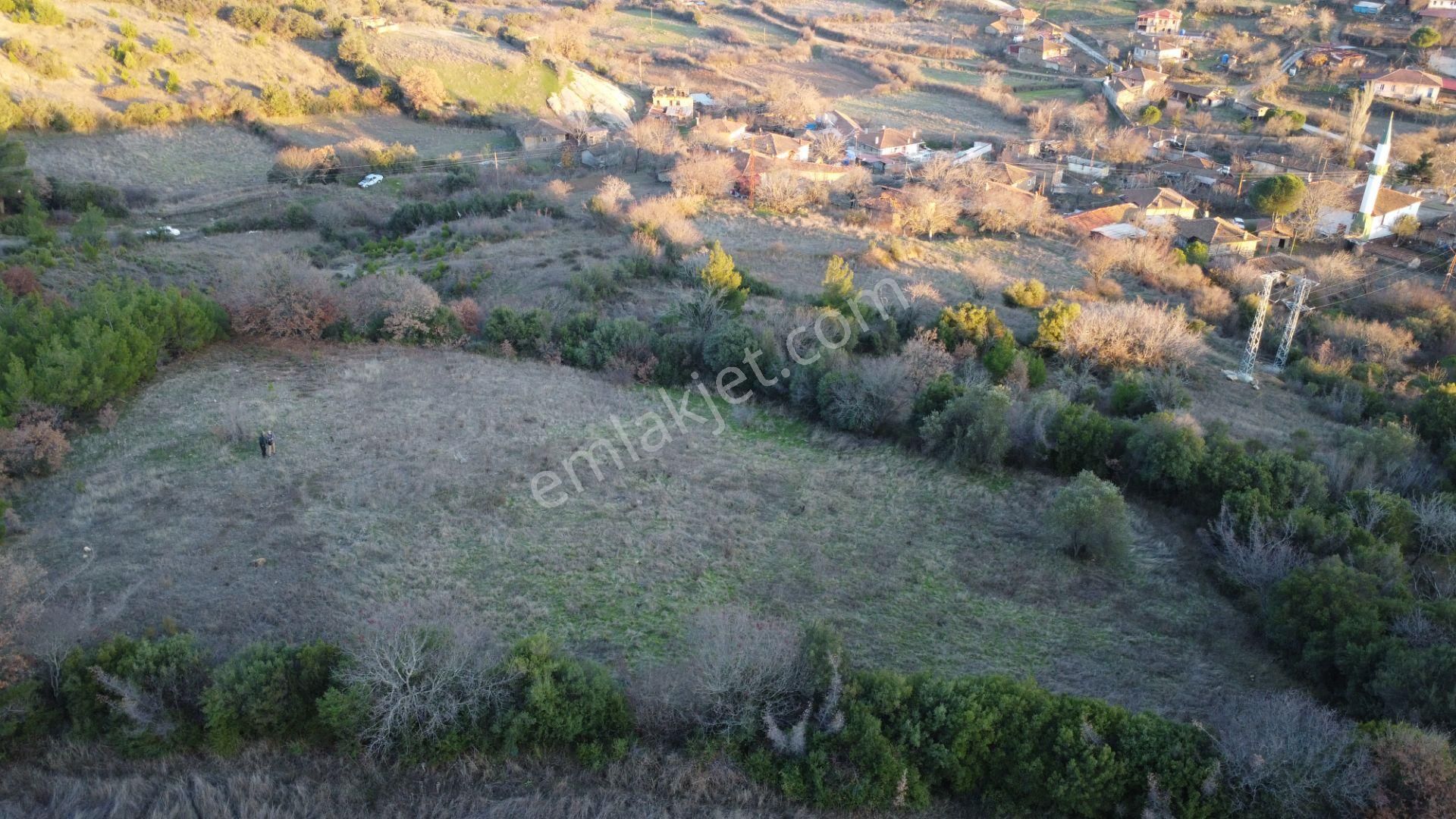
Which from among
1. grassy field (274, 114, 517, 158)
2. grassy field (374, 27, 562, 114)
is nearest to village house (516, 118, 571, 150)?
grassy field (274, 114, 517, 158)

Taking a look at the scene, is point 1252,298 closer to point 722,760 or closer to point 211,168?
point 722,760

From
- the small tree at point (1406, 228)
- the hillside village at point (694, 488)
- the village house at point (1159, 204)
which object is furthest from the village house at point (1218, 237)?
the small tree at point (1406, 228)

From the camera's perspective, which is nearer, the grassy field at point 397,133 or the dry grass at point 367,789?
the dry grass at point 367,789

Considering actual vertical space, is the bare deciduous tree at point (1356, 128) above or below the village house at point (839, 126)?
above

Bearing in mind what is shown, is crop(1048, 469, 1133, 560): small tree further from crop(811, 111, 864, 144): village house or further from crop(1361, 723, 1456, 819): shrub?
crop(811, 111, 864, 144): village house

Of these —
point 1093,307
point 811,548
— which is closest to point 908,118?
point 1093,307

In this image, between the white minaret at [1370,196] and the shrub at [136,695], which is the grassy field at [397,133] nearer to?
the shrub at [136,695]

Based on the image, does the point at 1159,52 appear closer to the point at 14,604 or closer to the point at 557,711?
the point at 557,711
